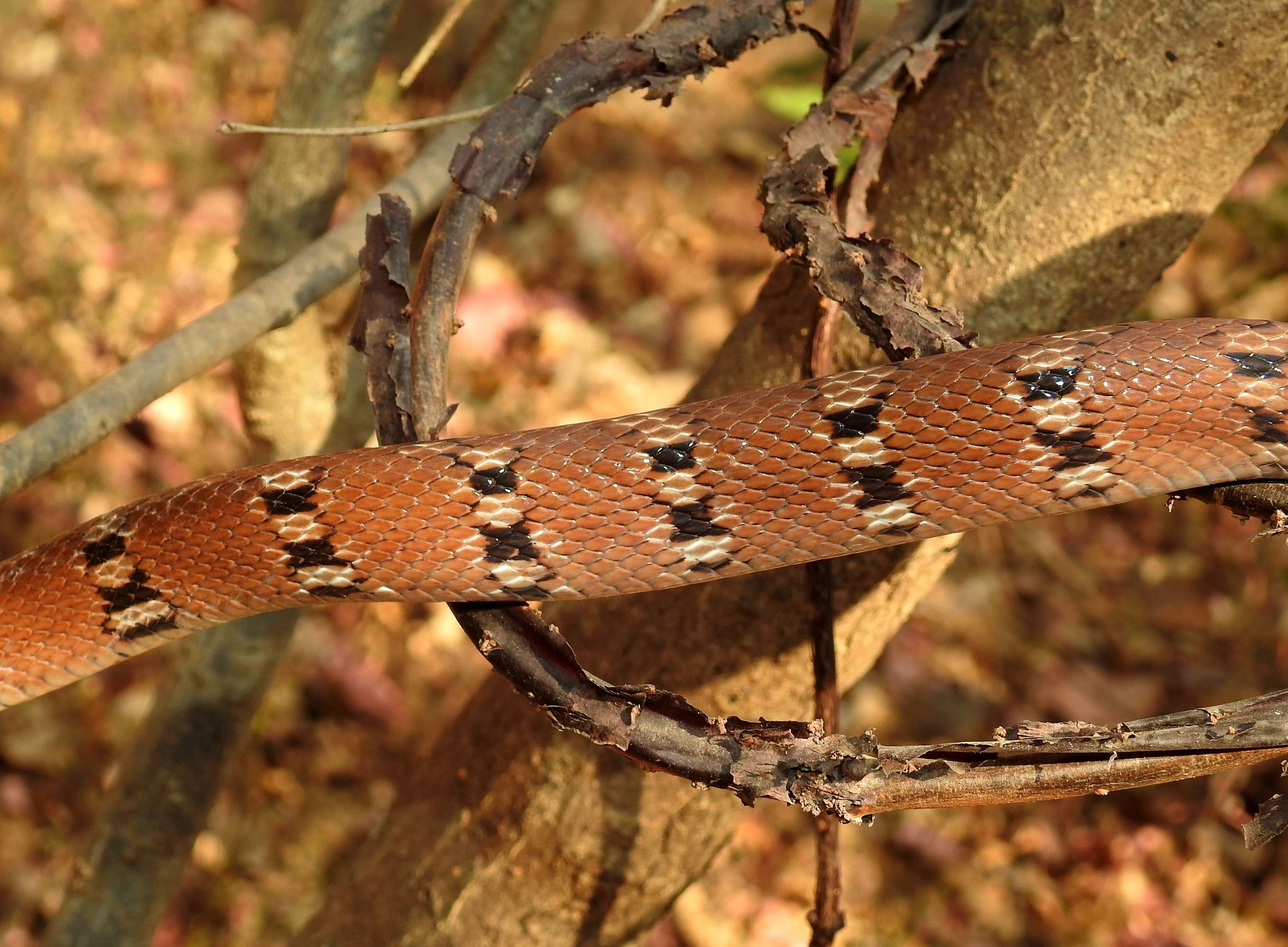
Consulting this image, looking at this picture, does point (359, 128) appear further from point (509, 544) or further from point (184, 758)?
point (184, 758)

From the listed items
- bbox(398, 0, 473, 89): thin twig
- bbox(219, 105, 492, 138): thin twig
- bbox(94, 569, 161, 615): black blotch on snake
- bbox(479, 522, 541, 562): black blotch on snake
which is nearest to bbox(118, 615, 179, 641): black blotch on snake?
bbox(94, 569, 161, 615): black blotch on snake

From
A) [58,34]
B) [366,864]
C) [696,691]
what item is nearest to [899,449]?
[696,691]

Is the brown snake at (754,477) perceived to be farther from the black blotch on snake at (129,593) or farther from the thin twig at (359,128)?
the thin twig at (359,128)

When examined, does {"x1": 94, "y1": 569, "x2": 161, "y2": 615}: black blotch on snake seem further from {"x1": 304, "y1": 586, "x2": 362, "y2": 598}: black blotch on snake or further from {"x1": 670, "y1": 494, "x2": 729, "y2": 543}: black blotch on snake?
{"x1": 670, "y1": 494, "x2": 729, "y2": 543}: black blotch on snake

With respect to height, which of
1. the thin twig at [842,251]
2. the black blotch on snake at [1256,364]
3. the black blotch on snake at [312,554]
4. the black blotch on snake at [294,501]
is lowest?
the black blotch on snake at [312,554]

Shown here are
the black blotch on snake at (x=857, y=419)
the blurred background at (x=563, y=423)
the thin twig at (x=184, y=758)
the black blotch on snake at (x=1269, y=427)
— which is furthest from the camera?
the blurred background at (x=563, y=423)

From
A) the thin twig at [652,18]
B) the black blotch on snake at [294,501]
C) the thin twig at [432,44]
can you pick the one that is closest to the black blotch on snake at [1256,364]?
the thin twig at [652,18]

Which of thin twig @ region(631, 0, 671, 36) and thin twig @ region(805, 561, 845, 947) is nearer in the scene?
thin twig @ region(631, 0, 671, 36)
